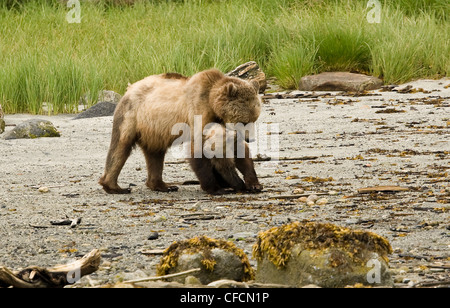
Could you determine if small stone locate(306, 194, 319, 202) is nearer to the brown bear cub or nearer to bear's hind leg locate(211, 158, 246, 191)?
the brown bear cub

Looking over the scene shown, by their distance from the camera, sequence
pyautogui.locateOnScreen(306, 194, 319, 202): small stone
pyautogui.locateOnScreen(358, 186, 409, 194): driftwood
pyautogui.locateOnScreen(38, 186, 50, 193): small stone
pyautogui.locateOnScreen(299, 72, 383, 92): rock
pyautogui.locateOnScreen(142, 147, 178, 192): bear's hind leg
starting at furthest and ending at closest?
pyautogui.locateOnScreen(299, 72, 383, 92): rock < pyautogui.locateOnScreen(142, 147, 178, 192): bear's hind leg < pyautogui.locateOnScreen(38, 186, 50, 193): small stone < pyautogui.locateOnScreen(358, 186, 409, 194): driftwood < pyautogui.locateOnScreen(306, 194, 319, 202): small stone

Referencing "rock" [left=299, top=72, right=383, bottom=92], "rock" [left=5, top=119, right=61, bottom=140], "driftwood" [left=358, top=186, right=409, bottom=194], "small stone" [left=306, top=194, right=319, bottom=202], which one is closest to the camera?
"small stone" [left=306, top=194, right=319, bottom=202]

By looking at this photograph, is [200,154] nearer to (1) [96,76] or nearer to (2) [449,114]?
(2) [449,114]

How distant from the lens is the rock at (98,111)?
35.5ft

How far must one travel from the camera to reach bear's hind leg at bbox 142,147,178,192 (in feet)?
21.5

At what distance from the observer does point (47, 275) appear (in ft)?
10.2

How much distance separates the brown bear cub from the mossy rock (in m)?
2.63

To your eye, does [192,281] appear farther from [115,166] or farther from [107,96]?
[107,96]

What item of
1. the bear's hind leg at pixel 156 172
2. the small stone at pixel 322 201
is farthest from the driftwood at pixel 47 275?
the bear's hind leg at pixel 156 172

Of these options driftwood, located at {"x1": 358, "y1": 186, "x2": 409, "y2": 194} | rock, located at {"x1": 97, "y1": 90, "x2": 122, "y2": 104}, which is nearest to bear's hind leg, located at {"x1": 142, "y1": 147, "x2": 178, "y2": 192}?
driftwood, located at {"x1": 358, "y1": 186, "x2": 409, "y2": 194}

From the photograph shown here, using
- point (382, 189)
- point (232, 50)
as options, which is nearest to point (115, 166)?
point (382, 189)

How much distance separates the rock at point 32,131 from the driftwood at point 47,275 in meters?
6.14

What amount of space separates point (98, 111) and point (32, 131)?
179 centimetres
